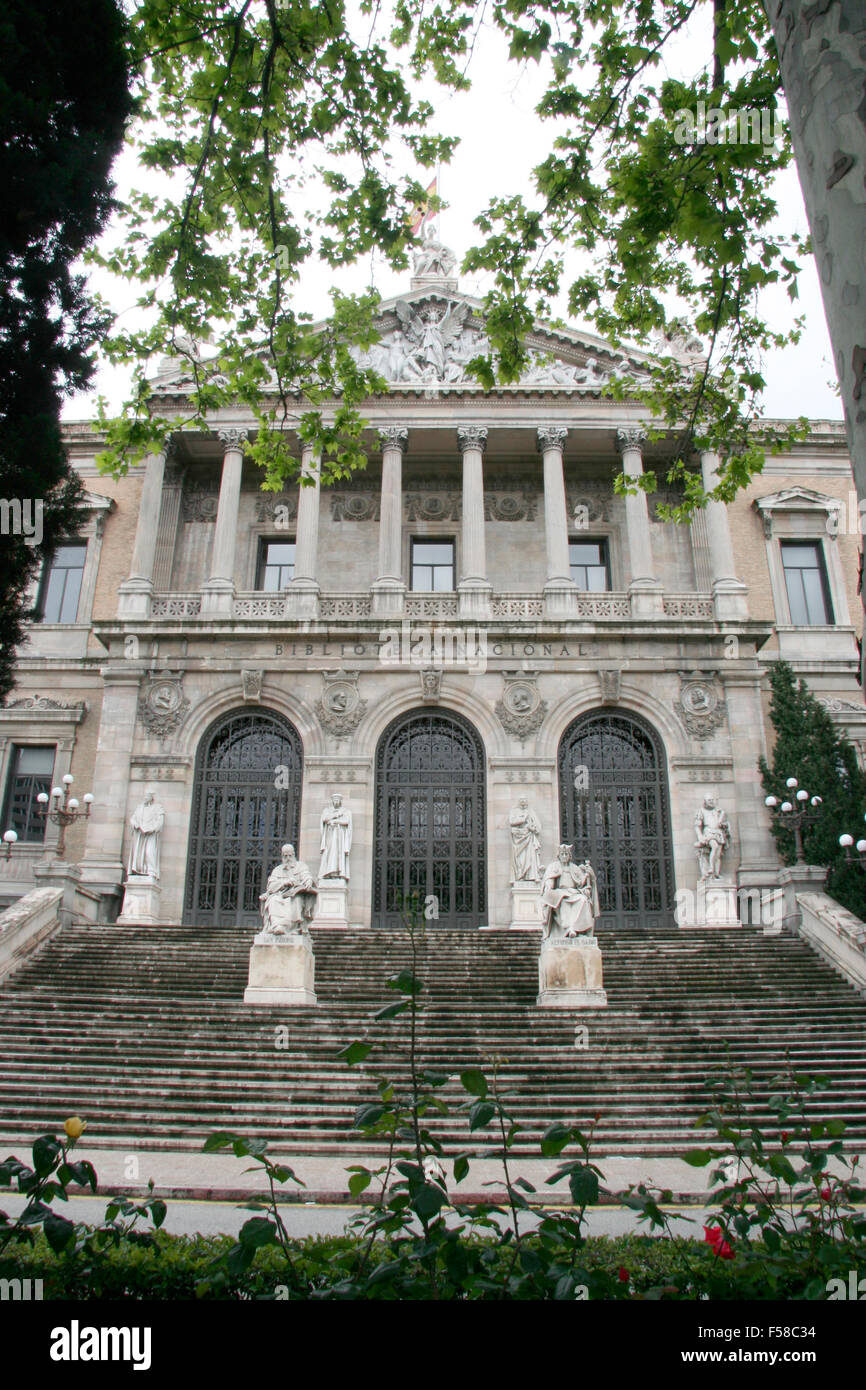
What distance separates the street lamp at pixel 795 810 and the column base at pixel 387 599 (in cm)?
988

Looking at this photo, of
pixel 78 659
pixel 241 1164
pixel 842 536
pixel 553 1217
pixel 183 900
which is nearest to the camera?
pixel 553 1217

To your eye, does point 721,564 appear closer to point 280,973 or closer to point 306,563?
point 306,563

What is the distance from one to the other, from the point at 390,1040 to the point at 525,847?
931 cm

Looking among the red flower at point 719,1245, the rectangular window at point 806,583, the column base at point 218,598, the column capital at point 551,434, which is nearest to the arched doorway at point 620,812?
the rectangular window at point 806,583

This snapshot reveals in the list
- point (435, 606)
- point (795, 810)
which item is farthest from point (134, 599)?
point (795, 810)

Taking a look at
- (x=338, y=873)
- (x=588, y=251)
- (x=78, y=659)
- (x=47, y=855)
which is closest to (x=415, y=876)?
(x=338, y=873)

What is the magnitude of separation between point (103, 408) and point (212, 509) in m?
17.3

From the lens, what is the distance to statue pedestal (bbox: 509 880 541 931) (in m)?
20.5

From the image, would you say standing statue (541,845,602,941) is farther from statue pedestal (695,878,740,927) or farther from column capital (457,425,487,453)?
column capital (457,425,487,453)

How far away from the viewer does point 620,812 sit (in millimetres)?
22609

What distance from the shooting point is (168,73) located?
945 centimetres

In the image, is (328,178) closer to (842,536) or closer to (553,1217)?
(553,1217)

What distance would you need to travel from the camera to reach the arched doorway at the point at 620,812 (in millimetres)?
21875

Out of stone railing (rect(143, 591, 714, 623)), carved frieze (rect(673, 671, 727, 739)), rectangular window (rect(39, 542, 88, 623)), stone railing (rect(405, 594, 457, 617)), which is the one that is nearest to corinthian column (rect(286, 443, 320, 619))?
stone railing (rect(143, 591, 714, 623))
